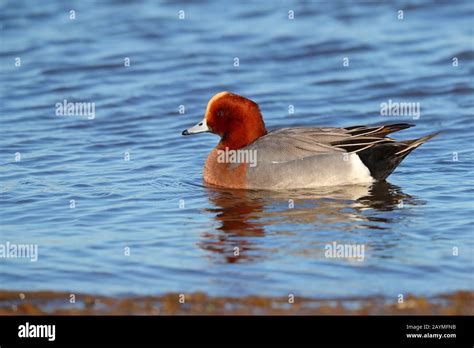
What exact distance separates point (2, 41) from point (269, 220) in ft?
34.7

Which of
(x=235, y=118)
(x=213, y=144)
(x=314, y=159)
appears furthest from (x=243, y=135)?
(x=213, y=144)

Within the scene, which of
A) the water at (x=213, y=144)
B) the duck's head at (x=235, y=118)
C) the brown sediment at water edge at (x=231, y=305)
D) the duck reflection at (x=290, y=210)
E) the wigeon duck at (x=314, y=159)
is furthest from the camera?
the duck's head at (x=235, y=118)

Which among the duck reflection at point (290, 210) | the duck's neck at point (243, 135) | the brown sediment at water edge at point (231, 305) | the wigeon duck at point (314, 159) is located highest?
the duck's neck at point (243, 135)

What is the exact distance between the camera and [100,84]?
50.8 ft

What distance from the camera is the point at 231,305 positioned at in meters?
6.66

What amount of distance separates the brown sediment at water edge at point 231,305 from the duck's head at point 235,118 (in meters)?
3.82

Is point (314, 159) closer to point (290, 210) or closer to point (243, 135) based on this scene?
point (243, 135)

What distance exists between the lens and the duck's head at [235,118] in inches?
410

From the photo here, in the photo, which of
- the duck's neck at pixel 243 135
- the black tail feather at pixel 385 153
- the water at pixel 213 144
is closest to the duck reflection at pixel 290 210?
the water at pixel 213 144

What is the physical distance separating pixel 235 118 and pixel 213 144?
1965mm

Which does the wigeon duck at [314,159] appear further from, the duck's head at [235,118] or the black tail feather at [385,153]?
the duck's head at [235,118]

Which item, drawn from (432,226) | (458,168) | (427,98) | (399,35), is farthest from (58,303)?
(399,35)

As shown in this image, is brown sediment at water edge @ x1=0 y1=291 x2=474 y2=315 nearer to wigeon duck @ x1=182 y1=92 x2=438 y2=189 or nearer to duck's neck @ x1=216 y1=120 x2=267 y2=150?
wigeon duck @ x1=182 y1=92 x2=438 y2=189

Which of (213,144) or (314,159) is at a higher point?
(213,144)
